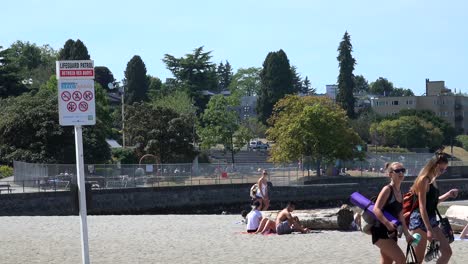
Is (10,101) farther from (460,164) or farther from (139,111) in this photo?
(460,164)

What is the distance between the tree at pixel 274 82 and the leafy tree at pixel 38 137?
188 ft

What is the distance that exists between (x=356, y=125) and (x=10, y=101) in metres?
54.6

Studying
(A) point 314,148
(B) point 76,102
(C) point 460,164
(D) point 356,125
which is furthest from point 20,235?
(D) point 356,125

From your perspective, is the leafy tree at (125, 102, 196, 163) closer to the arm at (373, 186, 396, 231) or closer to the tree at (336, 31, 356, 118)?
the tree at (336, 31, 356, 118)

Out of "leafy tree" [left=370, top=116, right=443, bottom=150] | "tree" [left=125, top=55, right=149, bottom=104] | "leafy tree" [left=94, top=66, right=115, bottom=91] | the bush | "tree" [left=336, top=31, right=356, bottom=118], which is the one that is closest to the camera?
the bush

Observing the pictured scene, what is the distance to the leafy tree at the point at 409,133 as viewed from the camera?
10500 centimetres

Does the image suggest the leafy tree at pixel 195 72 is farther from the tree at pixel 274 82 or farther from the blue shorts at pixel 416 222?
the blue shorts at pixel 416 222

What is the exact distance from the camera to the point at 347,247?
54.0 feet

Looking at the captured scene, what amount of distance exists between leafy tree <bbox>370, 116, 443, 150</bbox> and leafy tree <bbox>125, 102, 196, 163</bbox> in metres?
40.9

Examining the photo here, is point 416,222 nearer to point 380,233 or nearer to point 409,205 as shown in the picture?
point 409,205

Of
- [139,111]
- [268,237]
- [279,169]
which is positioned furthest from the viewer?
[139,111]

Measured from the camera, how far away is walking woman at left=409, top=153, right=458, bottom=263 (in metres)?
10.8

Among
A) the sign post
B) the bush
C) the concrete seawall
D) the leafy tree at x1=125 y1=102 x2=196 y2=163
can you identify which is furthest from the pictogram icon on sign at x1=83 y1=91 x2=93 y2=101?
the leafy tree at x1=125 y1=102 x2=196 y2=163

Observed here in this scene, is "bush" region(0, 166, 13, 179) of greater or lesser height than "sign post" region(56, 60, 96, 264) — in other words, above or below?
below
